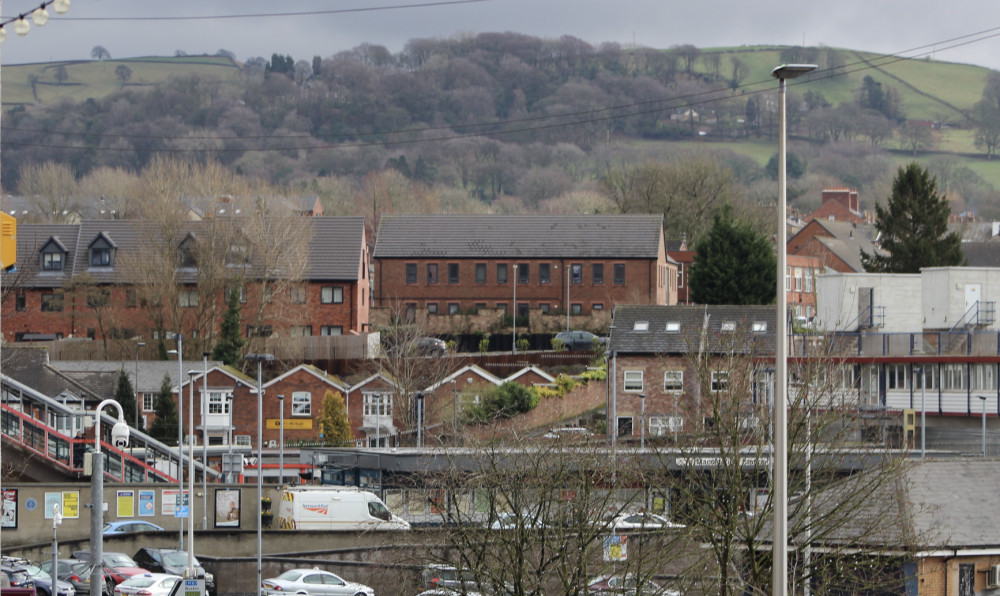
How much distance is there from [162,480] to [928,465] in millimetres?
27433

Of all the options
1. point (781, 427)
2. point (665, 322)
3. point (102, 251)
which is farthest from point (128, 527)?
point (102, 251)

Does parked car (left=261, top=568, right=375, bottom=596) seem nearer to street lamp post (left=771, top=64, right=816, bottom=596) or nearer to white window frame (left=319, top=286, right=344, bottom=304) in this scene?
street lamp post (left=771, top=64, right=816, bottom=596)

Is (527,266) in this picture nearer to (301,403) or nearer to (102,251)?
(301,403)

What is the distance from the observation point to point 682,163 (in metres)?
109

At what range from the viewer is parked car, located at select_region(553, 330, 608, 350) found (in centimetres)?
7475

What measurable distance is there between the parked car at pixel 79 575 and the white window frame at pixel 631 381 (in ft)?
92.0

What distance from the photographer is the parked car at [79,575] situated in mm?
30922

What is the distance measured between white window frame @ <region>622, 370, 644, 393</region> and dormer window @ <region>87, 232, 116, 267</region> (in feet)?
123

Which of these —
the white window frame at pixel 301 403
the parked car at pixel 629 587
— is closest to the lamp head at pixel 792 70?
the parked car at pixel 629 587

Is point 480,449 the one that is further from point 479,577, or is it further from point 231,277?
point 231,277

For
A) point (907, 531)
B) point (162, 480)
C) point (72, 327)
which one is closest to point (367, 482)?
point (162, 480)

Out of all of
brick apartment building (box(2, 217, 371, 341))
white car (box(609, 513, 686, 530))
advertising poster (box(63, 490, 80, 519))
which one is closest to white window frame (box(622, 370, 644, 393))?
white car (box(609, 513, 686, 530))

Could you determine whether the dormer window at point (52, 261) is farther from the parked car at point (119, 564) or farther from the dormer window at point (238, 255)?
the parked car at point (119, 564)

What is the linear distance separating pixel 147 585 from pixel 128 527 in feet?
20.5
